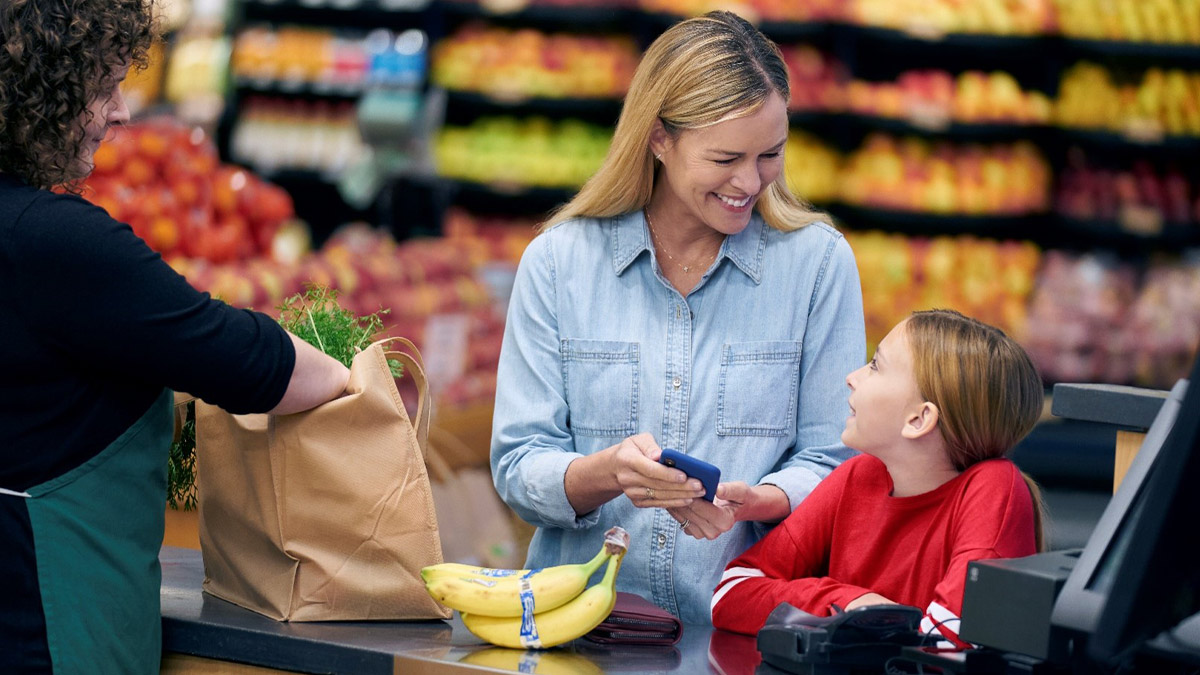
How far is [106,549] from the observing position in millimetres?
1578

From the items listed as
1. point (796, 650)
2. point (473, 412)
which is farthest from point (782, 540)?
point (473, 412)

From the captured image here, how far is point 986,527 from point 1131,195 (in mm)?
4445

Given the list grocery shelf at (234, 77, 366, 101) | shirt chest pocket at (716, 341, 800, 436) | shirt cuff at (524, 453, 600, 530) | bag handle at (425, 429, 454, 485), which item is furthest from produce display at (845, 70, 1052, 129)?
shirt cuff at (524, 453, 600, 530)

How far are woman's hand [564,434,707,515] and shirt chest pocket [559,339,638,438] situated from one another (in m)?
0.17

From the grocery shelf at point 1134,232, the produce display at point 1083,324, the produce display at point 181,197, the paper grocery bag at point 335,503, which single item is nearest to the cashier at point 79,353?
the paper grocery bag at point 335,503

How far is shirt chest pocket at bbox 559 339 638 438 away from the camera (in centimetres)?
207

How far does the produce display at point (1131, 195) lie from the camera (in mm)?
5605

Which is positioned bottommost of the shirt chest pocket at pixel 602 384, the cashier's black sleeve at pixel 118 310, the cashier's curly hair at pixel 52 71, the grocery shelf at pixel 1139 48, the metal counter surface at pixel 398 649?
the metal counter surface at pixel 398 649

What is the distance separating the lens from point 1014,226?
232 inches

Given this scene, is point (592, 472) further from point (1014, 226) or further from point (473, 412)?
point (1014, 226)

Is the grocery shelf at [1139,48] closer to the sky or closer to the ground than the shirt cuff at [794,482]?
closer to the sky

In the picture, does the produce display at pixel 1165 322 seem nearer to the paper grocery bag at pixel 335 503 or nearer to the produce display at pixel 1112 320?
the produce display at pixel 1112 320

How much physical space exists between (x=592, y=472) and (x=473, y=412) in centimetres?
263

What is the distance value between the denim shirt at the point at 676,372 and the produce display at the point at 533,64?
3.94m
